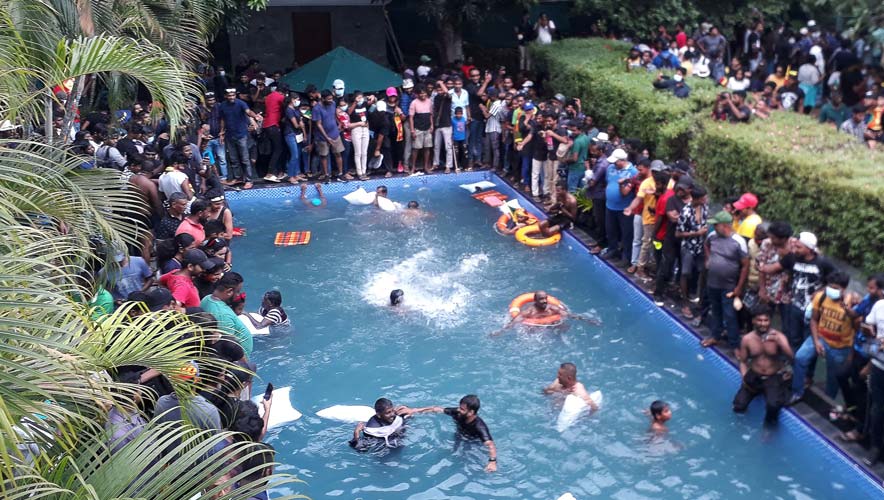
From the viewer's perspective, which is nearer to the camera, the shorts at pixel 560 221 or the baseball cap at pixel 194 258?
the baseball cap at pixel 194 258

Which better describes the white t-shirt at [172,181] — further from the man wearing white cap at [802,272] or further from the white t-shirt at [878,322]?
the white t-shirt at [878,322]

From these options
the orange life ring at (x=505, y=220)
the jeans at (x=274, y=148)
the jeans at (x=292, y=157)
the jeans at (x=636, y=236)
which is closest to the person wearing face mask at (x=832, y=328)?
the jeans at (x=636, y=236)

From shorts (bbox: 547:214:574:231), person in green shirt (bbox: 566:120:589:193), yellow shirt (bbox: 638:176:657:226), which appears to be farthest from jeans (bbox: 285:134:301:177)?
yellow shirt (bbox: 638:176:657:226)

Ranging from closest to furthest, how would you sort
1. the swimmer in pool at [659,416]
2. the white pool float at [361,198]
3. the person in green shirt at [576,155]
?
1. the swimmer in pool at [659,416]
2. the person in green shirt at [576,155]
3. the white pool float at [361,198]

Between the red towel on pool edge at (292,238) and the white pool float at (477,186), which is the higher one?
the white pool float at (477,186)

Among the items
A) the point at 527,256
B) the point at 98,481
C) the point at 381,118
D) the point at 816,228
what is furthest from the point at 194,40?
the point at 98,481

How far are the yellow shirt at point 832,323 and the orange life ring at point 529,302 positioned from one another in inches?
125

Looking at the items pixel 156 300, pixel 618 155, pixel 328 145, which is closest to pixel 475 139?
pixel 328 145

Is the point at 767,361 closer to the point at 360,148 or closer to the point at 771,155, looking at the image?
the point at 771,155

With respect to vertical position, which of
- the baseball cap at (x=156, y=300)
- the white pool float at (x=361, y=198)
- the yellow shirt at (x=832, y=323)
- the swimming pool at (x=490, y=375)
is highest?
the baseball cap at (x=156, y=300)

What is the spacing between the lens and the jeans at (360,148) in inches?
622

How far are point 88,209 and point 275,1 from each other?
16.7 metres

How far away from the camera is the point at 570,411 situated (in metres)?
8.53

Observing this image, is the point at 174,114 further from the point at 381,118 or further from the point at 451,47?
the point at 451,47
